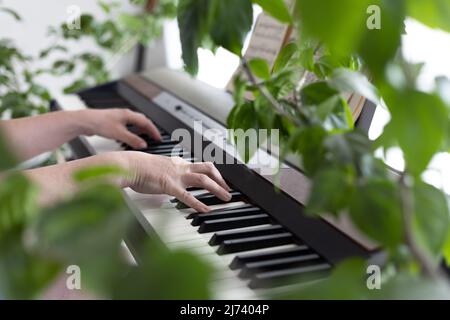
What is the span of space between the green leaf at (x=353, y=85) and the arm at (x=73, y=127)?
918mm

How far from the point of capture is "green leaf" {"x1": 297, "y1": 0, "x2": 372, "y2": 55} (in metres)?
0.36

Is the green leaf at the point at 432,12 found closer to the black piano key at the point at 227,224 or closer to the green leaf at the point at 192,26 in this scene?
the green leaf at the point at 192,26

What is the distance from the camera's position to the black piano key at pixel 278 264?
807mm

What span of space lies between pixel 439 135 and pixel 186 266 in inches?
9.0

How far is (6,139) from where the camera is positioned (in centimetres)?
35

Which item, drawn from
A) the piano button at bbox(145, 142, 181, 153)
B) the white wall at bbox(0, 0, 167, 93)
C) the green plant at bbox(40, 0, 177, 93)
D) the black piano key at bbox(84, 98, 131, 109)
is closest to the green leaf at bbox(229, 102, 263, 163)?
the piano button at bbox(145, 142, 181, 153)

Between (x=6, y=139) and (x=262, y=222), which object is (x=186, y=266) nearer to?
(x=6, y=139)

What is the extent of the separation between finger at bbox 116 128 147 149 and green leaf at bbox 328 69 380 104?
892mm

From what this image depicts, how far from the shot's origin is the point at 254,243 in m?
0.89

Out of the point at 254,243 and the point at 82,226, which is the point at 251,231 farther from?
the point at 82,226

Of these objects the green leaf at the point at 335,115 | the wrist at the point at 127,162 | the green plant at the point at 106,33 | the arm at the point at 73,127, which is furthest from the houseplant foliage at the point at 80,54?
the green leaf at the point at 335,115

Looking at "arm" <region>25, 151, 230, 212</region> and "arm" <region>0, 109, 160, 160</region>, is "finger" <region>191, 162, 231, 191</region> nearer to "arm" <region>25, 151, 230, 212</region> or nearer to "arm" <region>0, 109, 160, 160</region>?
"arm" <region>25, 151, 230, 212</region>

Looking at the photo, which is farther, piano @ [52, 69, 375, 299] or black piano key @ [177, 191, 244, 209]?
black piano key @ [177, 191, 244, 209]

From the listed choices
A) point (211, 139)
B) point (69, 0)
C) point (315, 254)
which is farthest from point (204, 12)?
point (69, 0)
